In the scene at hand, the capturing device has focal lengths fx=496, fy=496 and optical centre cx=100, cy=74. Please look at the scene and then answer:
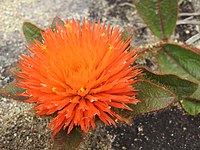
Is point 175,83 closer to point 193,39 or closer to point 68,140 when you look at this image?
point 68,140

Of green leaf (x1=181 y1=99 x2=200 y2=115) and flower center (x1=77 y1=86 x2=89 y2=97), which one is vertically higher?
flower center (x1=77 y1=86 x2=89 y2=97)

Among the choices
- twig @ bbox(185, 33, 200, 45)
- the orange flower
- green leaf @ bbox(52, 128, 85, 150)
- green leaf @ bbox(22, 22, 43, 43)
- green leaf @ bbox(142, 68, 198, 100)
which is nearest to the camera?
the orange flower

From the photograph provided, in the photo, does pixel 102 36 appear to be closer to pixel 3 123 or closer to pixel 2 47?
pixel 3 123

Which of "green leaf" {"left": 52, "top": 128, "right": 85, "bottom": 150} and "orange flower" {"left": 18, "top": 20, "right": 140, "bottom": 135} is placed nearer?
"orange flower" {"left": 18, "top": 20, "right": 140, "bottom": 135}

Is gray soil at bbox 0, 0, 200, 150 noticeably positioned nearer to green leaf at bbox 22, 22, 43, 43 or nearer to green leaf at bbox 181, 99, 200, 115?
green leaf at bbox 181, 99, 200, 115

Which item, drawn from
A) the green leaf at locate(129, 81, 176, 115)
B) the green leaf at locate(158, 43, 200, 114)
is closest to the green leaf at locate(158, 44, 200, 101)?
the green leaf at locate(158, 43, 200, 114)

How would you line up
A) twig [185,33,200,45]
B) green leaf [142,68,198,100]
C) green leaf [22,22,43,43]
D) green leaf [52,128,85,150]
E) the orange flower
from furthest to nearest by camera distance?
twig [185,33,200,45]
green leaf [22,22,43,43]
green leaf [142,68,198,100]
green leaf [52,128,85,150]
the orange flower

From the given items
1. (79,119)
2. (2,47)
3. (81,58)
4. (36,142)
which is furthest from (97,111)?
(2,47)
